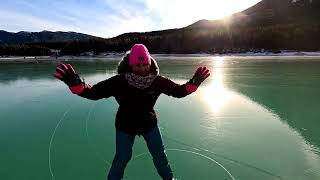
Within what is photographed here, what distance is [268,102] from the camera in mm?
9078

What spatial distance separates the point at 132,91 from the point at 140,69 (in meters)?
0.22

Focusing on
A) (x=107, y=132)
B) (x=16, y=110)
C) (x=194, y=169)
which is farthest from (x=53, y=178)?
(x=16, y=110)

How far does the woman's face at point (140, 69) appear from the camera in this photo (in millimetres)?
3053

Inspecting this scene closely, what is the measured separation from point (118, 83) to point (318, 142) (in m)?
3.91

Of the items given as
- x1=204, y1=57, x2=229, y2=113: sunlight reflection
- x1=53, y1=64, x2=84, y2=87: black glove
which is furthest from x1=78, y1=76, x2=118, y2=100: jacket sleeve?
Result: x1=204, y1=57, x2=229, y2=113: sunlight reflection

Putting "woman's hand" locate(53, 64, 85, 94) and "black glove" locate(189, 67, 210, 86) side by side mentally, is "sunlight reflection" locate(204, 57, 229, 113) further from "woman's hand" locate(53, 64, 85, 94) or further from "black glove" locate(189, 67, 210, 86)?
"woman's hand" locate(53, 64, 85, 94)

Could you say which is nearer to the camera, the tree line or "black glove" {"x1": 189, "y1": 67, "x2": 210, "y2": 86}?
"black glove" {"x1": 189, "y1": 67, "x2": 210, "y2": 86}

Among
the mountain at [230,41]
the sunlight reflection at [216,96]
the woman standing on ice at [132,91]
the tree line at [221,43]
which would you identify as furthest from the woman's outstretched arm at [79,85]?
the tree line at [221,43]

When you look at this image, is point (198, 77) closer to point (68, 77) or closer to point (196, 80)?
point (196, 80)

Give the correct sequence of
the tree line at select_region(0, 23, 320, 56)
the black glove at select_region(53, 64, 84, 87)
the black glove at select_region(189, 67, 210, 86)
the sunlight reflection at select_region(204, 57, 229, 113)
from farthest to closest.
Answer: the tree line at select_region(0, 23, 320, 56), the sunlight reflection at select_region(204, 57, 229, 113), the black glove at select_region(189, 67, 210, 86), the black glove at select_region(53, 64, 84, 87)

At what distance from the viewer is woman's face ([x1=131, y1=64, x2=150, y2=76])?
3.05m

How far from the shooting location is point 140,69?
306cm

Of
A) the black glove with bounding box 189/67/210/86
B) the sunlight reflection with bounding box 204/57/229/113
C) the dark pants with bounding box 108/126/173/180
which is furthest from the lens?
the sunlight reflection with bounding box 204/57/229/113

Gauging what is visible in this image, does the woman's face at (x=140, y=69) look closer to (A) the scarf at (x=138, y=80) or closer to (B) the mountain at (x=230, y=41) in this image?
(A) the scarf at (x=138, y=80)
